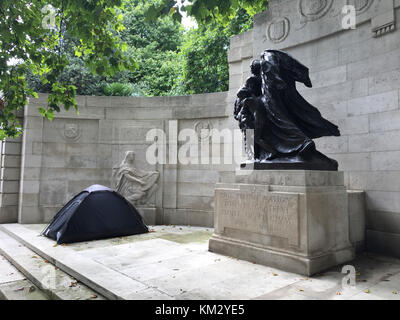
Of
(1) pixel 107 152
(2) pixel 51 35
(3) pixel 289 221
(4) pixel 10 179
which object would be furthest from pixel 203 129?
(4) pixel 10 179

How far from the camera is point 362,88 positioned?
675 cm

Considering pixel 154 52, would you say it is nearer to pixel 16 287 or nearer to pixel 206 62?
pixel 206 62

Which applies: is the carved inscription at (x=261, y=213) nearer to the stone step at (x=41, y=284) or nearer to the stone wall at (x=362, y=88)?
the stone wall at (x=362, y=88)

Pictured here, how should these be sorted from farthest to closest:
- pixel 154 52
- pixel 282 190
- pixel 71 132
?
pixel 154 52 < pixel 71 132 < pixel 282 190

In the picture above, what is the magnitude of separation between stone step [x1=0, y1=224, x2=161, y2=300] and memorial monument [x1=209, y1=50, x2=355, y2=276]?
2.17m

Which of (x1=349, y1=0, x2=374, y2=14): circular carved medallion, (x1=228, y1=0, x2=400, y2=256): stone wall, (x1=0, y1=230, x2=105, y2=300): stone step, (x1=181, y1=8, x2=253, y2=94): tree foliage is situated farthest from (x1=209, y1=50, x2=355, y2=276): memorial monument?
(x1=181, y1=8, x2=253, y2=94): tree foliage

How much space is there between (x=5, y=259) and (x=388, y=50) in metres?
9.56

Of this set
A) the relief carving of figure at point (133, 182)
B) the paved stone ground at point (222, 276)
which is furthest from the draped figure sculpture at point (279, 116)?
the relief carving of figure at point (133, 182)

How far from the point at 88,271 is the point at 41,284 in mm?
727

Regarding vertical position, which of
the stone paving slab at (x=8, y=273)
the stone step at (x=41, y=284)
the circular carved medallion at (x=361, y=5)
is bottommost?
the stone paving slab at (x=8, y=273)

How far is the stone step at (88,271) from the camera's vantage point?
411 centimetres

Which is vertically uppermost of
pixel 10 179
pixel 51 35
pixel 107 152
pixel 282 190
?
pixel 51 35

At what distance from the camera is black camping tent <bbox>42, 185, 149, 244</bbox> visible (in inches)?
288

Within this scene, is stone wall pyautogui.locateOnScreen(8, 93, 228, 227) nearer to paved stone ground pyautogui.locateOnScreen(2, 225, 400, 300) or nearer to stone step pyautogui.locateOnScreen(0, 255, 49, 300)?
paved stone ground pyautogui.locateOnScreen(2, 225, 400, 300)
